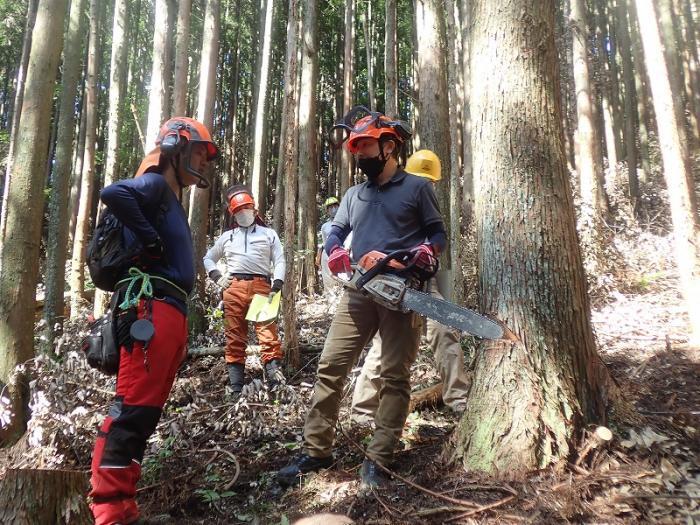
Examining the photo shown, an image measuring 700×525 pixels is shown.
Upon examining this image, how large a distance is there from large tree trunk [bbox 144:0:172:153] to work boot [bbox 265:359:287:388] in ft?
10.1

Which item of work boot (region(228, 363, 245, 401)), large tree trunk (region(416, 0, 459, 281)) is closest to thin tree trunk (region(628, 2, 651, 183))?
large tree trunk (region(416, 0, 459, 281))

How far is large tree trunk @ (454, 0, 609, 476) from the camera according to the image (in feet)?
8.27

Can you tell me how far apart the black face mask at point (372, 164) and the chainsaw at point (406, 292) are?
578 millimetres

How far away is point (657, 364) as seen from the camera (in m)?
4.17

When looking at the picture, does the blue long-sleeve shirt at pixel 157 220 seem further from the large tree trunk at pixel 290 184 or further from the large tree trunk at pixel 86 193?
the large tree trunk at pixel 86 193

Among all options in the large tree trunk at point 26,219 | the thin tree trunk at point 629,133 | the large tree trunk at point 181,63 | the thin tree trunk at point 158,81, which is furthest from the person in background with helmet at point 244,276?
the thin tree trunk at point 629,133

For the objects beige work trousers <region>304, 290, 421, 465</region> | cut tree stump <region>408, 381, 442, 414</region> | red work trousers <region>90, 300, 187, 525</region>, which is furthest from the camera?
cut tree stump <region>408, 381, 442, 414</region>

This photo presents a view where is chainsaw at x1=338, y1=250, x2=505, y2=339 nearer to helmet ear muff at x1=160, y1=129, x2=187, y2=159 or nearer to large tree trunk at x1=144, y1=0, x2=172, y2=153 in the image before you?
helmet ear muff at x1=160, y1=129, x2=187, y2=159

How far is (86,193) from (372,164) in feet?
26.9

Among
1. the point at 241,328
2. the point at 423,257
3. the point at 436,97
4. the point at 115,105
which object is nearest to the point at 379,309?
the point at 423,257

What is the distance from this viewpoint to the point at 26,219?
443cm

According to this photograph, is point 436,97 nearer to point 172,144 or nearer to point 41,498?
point 172,144

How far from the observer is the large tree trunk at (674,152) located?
5.55 meters

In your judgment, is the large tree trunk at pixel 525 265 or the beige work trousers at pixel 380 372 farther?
the beige work trousers at pixel 380 372
